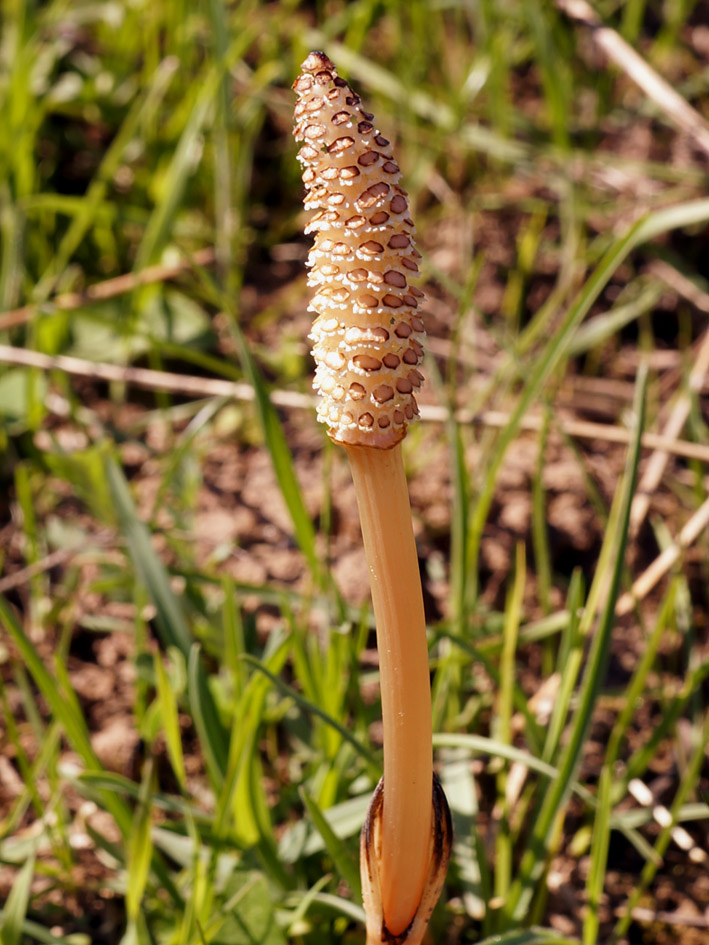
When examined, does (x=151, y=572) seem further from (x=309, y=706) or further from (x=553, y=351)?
(x=553, y=351)

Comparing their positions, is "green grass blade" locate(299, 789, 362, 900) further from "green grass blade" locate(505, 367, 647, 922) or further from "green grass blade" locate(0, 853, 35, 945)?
"green grass blade" locate(0, 853, 35, 945)

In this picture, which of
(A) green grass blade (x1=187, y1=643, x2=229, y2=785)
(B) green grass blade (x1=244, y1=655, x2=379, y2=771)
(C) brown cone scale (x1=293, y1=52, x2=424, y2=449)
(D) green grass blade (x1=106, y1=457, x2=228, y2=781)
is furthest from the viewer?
(D) green grass blade (x1=106, y1=457, x2=228, y2=781)

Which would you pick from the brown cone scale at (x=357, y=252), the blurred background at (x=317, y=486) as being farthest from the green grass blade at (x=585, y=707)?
the brown cone scale at (x=357, y=252)

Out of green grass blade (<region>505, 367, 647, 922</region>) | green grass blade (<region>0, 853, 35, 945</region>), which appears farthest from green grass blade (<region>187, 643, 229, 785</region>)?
green grass blade (<region>505, 367, 647, 922</region>)

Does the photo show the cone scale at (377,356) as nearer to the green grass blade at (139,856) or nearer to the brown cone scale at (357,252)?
the brown cone scale at (357,252)

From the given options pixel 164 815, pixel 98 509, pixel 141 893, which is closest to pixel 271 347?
pixel 98 509
